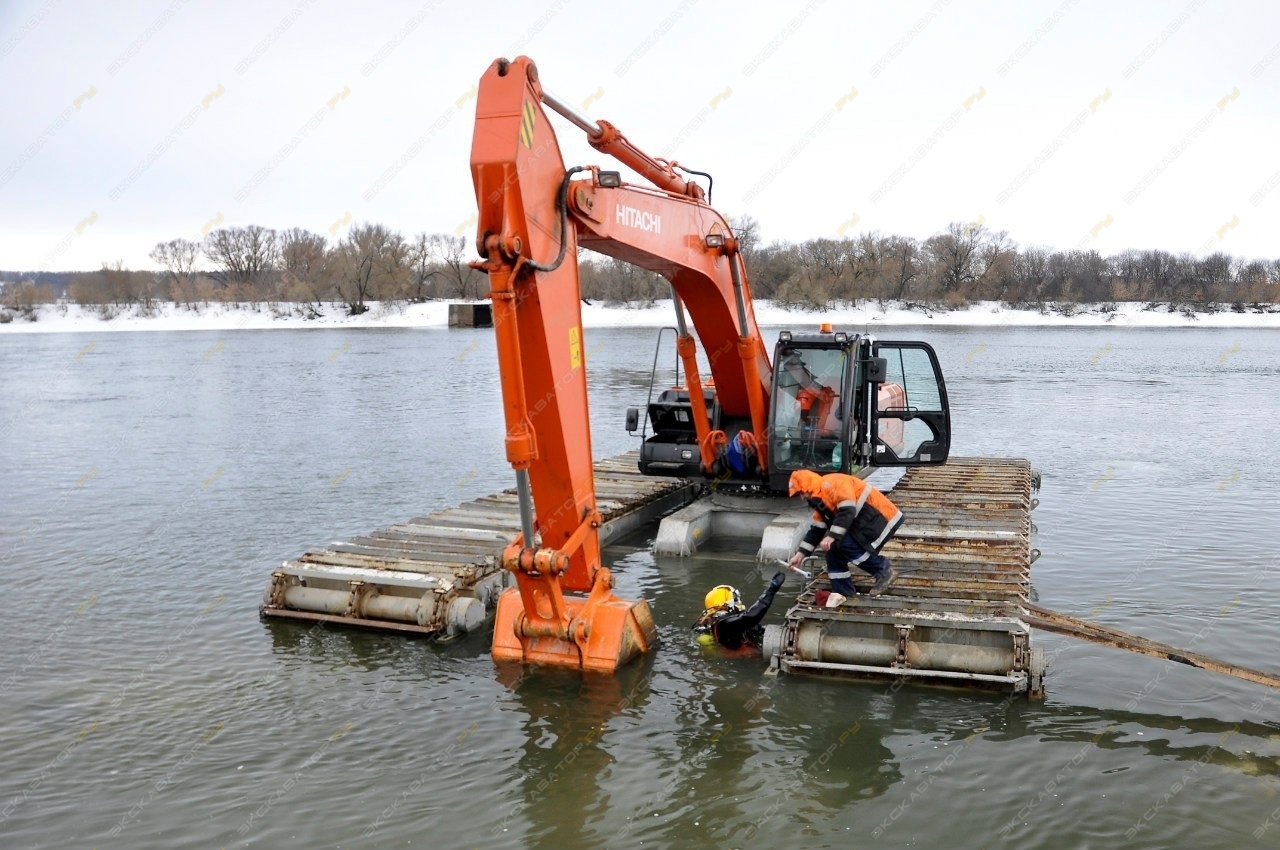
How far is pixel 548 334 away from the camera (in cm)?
729

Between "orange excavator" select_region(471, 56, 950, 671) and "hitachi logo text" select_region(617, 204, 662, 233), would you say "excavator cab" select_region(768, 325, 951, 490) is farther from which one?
"hitachi logo text" select_region(617, 204, 662, 233)

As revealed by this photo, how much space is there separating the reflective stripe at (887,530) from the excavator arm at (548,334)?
6.08 ft

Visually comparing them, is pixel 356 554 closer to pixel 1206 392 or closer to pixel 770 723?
pixel 770 723

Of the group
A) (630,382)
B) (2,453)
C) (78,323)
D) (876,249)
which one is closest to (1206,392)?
(630,382)

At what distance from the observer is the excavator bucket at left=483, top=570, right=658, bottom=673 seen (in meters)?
7.75

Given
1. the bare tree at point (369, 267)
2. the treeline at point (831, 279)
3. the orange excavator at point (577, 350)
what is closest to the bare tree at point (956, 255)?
the treeline at point (831, 279)

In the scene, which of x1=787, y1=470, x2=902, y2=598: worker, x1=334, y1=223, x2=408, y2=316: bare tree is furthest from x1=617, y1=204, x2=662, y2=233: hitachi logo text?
x1=334, y1=223, x2=408, y2=316: bare tree

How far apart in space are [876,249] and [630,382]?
4368 cm

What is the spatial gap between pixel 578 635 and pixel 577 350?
200 cm

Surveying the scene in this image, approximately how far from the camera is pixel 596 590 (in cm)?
795

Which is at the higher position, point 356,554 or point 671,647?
point 356,554

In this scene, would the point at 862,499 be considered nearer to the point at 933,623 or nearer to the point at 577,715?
the point at 933,623

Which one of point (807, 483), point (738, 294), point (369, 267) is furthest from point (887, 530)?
point (369, 267)

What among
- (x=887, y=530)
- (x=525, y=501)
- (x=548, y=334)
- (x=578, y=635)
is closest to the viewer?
(x=525, y=501)
